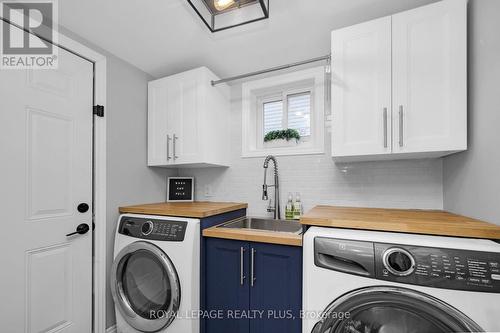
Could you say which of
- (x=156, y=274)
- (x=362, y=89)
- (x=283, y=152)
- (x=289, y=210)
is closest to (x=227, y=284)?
(x=156, y=274)

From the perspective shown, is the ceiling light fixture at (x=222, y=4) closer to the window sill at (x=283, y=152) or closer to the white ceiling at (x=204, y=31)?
the white ceiling at (x=204, y=31)

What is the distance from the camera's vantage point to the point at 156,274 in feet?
5.37

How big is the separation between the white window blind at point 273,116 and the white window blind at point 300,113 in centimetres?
10

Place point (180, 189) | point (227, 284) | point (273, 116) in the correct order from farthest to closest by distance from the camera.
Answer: point (180, 189), point (273, 116), point (227, 284)

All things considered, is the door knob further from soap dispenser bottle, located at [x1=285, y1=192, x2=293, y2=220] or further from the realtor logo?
soap dispenser bottle, located at [x1=285, y1=192, x2=293, y2=220]

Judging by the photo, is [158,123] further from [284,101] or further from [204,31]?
[284,101]

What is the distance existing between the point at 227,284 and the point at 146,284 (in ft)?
2.33

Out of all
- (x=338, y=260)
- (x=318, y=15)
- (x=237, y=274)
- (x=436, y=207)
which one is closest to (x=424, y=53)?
(x=318, y=15)

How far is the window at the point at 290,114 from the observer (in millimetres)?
2195

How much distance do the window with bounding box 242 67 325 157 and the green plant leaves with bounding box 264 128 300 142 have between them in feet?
0.13

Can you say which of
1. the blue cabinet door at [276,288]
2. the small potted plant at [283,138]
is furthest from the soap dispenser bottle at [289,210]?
the blue cabinet door at [276,288]

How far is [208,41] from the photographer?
176 cm

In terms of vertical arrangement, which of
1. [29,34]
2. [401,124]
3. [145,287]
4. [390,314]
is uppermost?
[29,34]

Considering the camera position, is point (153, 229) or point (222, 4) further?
point (153, 229)
